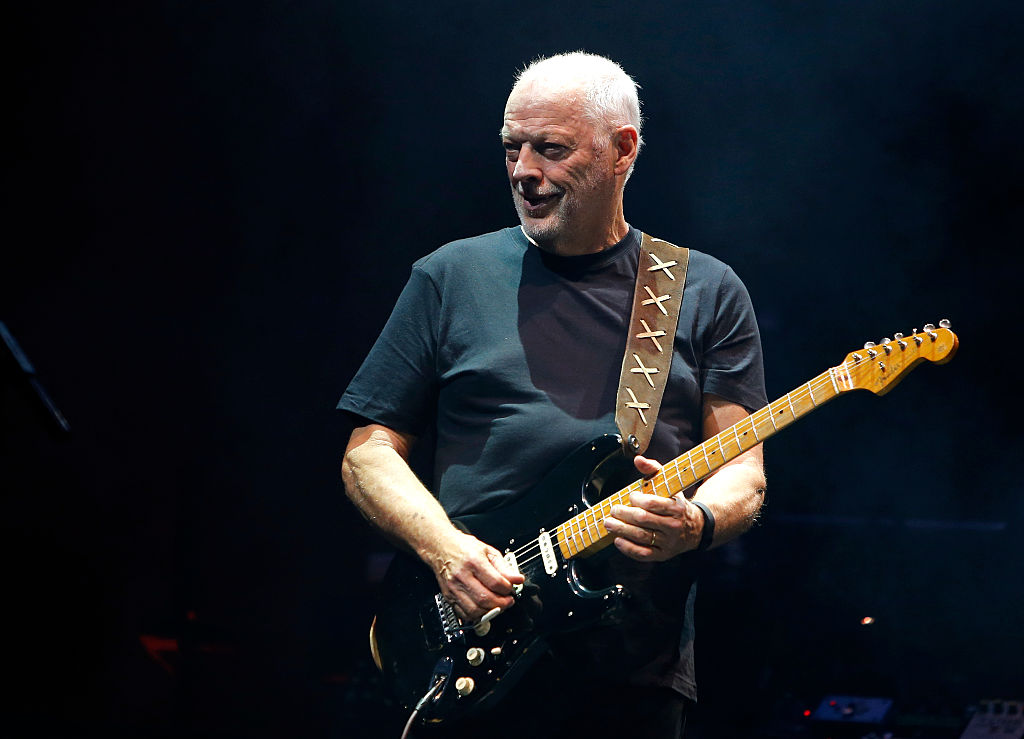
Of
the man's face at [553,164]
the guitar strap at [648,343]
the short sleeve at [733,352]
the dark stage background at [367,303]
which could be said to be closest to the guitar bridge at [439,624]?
the guitar strap at [648,343]

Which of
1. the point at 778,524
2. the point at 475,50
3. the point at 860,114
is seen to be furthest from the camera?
the point at 778,524

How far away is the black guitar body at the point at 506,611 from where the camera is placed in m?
2.08

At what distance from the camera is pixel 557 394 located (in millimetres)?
2277

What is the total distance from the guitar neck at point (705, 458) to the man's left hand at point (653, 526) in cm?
7

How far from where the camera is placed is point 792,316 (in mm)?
4094

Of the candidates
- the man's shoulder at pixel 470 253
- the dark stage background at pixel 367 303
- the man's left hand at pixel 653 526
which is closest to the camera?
the man's left hand at pixel 653 526

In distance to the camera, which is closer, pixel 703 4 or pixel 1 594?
pixel 703 4

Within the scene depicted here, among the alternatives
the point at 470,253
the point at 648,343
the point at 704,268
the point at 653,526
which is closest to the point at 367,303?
the point at 470,253

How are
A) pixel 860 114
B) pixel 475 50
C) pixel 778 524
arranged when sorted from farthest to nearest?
pixel 778 524 → pixel 475 50 → pixel 860 114

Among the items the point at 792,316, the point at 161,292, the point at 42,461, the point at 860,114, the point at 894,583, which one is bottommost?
the point at 894,583

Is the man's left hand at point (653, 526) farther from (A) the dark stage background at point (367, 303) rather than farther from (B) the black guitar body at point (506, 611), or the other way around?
(A) the dark stage background at point (367, 303)

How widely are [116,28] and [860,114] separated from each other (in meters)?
2.91

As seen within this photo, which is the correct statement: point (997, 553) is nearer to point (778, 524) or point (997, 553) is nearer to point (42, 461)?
point (778, 524)

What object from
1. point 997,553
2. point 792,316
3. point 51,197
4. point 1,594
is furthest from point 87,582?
point 997,553
